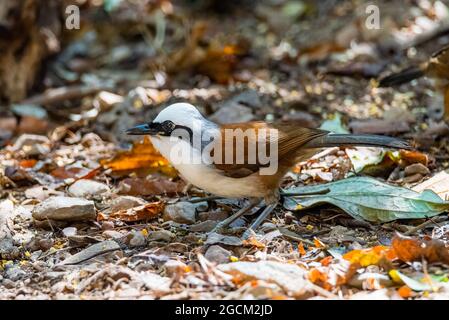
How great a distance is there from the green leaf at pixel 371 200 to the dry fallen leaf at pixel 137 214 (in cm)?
79

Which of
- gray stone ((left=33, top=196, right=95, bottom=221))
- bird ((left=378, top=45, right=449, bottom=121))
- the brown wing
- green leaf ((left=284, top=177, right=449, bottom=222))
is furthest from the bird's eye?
bird ((left=378, top=45, right=449, bottom=121))

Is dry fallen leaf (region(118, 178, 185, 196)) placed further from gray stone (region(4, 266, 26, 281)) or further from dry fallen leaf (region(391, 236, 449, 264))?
dry fallen leaf (region(391, 236, 449, 264))

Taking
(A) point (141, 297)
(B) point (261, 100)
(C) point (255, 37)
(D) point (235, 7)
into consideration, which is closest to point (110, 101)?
(B) point (261, 100)

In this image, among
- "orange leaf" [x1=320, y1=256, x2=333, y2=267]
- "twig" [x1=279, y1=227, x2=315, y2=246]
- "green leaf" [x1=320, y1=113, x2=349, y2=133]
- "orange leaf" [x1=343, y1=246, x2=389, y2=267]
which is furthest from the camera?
"green leaf" [x1=320, y1=113, x2=349, y2=133]

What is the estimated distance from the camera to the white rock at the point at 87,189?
15.7 feet

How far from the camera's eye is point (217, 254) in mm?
3746

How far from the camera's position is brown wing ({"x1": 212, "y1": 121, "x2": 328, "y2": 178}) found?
13.7 feet

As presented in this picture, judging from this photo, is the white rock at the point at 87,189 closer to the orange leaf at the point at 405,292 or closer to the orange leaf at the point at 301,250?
the orange leaf at the point at 301,250

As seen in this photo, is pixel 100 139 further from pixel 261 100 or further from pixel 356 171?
pixel 356 171

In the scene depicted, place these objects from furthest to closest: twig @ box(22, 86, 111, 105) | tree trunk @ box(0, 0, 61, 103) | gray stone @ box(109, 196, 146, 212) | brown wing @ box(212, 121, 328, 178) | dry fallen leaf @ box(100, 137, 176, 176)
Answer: twig @ box(22, 86, 111, 105) < tree trunk @ box(0, 0, 61, 103) < dry fallen leaf @ box(100, 137, 176, 176) < gray stone @ box(109, 196, 146, 212) < brown wing @ box(212, 121, 328, 178)

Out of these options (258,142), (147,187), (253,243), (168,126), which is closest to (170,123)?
(168,126)

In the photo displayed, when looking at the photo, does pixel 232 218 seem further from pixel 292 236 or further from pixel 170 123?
pixel 170 123

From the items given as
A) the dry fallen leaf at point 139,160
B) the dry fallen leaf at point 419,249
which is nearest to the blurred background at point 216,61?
the dry fallen leaf at point 139,160

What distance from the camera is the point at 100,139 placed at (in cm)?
588
